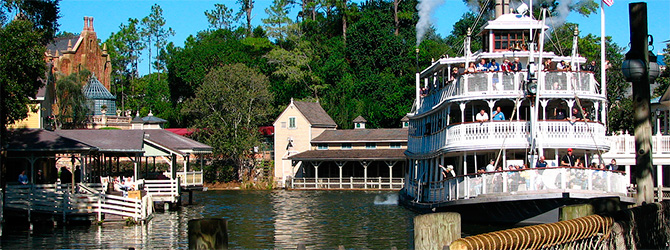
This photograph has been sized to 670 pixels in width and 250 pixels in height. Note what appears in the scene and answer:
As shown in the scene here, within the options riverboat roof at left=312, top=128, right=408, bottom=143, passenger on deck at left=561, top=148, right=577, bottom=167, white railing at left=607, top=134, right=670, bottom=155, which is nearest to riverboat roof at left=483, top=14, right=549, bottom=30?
passenger on deck at left=561, top=148, right=577, bottom=167

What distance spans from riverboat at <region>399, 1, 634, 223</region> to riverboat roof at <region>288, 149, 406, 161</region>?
3269 cm

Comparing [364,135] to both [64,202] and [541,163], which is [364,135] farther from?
[541,163]

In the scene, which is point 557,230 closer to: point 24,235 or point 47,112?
point 24,235

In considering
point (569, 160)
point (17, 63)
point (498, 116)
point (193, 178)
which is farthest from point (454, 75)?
point (193, 178)

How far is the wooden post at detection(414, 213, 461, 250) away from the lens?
839 cm

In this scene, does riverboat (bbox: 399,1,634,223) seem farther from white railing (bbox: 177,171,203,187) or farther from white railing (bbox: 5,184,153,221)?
white railing (bbox: 177,171,203,187)

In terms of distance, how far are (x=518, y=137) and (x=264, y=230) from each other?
1045 centimetres

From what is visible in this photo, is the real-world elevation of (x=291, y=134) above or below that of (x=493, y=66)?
below

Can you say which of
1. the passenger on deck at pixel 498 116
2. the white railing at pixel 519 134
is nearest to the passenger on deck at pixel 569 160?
the white railing at pixel 519 134

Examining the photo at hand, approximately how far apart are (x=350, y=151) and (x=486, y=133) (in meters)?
42.0

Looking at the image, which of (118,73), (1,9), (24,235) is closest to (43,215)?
(24,235)

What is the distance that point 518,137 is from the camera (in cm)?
2748

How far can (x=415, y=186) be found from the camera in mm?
36625

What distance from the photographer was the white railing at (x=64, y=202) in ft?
100
